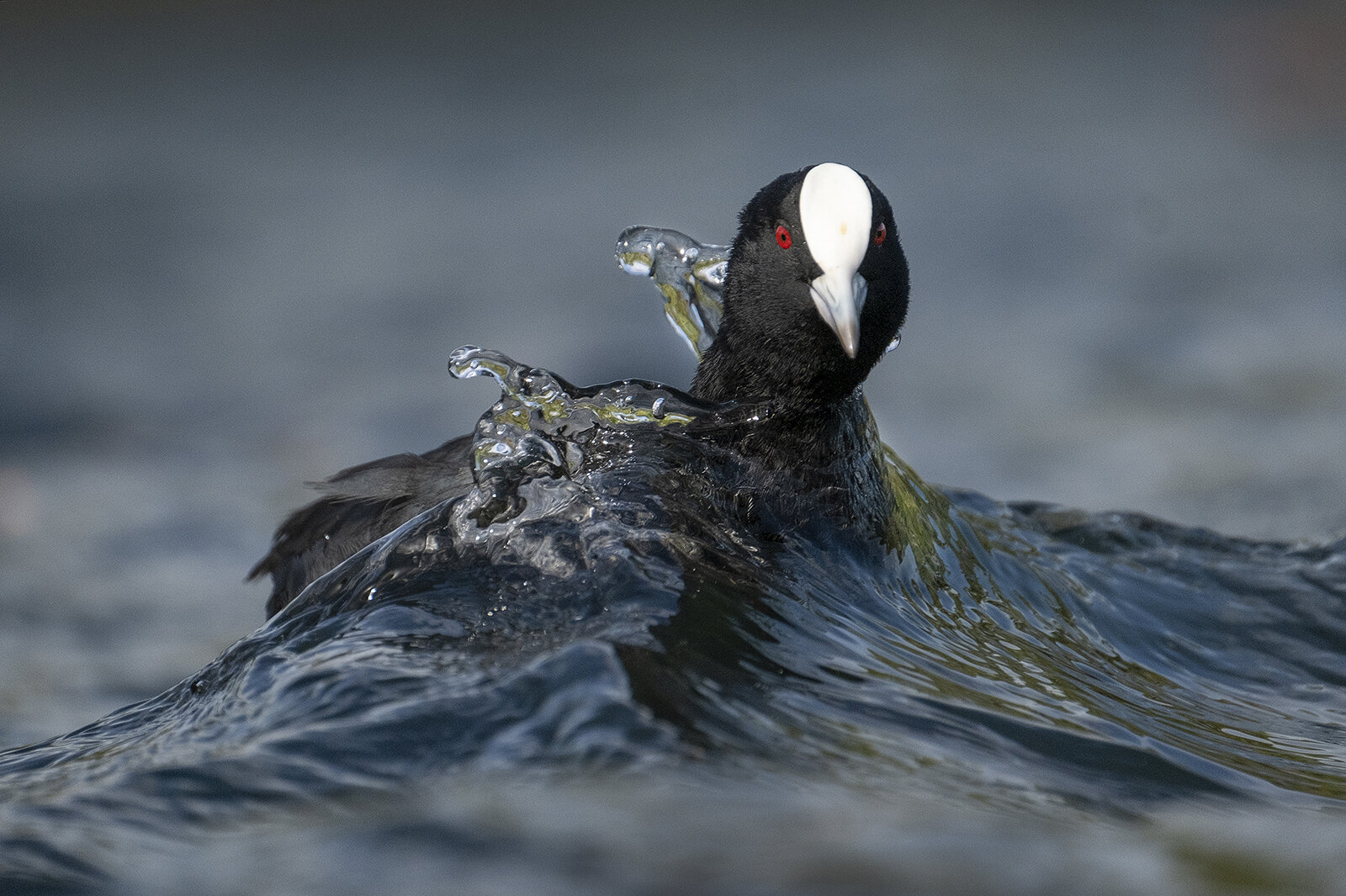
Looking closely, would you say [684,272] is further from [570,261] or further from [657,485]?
[570,261]

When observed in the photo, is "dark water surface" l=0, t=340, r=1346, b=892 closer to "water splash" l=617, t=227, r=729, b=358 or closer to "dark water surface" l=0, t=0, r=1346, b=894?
"dark water surface" l=0, t=0, r=1346, b=894

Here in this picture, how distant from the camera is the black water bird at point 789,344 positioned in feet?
10.8

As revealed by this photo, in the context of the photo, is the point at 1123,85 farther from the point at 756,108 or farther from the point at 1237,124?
the point at 756,108

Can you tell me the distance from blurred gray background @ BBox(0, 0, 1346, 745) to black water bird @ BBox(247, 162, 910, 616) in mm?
1212

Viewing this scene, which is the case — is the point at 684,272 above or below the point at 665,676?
above

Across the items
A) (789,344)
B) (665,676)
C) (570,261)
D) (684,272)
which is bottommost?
(665,676)

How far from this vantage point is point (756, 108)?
29.0 ft

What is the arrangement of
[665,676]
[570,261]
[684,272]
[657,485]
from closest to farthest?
[665,676] < [657,485] < [684,272] < [570,261]

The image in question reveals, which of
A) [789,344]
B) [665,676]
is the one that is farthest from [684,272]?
[665,676]

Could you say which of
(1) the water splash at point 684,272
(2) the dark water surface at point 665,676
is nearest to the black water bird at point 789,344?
(2) the dark water surface at point 665,676

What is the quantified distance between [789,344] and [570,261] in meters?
4.12

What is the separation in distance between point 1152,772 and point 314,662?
55.3 inches

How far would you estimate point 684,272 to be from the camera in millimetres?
4238

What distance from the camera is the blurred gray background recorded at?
224 inches
